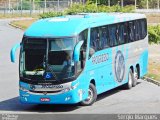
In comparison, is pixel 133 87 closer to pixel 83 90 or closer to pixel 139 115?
pixel 83 90

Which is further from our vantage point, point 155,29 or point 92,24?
point 155,29

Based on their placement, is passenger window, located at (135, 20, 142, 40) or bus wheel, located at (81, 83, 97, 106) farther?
passenger window, located at (135, 20, 142, 40)

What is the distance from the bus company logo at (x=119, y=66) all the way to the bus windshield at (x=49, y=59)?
3.88 meters

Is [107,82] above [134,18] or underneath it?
underneath

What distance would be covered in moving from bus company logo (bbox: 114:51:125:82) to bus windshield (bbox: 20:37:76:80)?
3883 millimetres

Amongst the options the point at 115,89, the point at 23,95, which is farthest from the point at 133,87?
the point at 23,95

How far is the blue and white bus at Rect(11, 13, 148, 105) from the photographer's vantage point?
1777 centimetres

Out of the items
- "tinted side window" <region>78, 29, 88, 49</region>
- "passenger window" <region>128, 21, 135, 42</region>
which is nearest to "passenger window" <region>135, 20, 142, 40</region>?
"passenger window" <region>128, 21, 135, 42</region>

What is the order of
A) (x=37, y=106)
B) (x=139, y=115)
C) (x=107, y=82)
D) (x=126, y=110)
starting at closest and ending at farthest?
(x=139, y=115)
(x=126, y=110)
(x=37, y=106)
(x=107, y=82)

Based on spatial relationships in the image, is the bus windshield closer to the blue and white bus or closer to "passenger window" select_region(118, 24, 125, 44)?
the blue and white bus

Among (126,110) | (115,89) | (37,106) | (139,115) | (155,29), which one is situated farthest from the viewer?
(155,29)

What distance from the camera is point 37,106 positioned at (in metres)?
19.2

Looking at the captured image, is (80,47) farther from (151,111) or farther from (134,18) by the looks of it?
(134,18)

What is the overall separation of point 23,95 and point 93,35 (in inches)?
127
